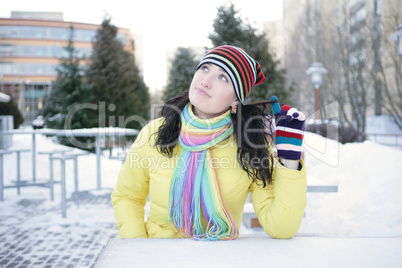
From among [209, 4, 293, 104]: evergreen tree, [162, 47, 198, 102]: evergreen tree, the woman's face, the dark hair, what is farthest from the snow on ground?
[162, 47, 198, 102]: evergreen tree

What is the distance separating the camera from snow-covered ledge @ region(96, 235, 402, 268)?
1.10 metres

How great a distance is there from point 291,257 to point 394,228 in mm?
3561

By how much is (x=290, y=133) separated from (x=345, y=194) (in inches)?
193

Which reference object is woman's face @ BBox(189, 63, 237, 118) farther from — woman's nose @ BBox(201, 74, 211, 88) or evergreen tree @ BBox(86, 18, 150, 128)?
evergreen tree @ BBox(86, 18, 150, 128)

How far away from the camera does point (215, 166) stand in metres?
1.59

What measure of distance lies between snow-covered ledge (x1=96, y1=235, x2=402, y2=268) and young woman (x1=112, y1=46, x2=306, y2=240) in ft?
0.47

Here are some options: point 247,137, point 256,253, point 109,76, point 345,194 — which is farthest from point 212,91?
point 109,76

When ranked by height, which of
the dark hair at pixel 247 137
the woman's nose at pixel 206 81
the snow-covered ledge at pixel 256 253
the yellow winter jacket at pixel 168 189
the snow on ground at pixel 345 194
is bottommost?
the snow on ground at pixel 345 194

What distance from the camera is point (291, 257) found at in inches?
45.7

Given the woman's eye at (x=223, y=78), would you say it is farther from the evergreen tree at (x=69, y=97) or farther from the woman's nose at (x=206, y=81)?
the evergreen tree at (x=69, y=97)

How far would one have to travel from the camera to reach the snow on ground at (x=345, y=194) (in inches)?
169

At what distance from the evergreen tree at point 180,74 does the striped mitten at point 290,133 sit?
15200 mm

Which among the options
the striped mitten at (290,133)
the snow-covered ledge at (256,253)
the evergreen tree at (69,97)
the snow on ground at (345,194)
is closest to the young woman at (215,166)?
the striped mitten at (290,133)

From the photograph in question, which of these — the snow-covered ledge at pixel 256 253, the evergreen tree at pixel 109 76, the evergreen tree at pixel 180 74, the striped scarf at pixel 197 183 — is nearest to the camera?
the snow-covered ledge at pixel 256 253
